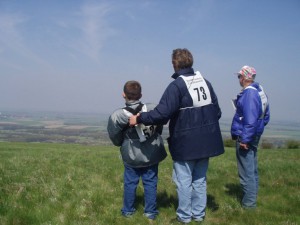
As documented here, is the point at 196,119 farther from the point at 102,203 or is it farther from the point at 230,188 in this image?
the point at 230,188

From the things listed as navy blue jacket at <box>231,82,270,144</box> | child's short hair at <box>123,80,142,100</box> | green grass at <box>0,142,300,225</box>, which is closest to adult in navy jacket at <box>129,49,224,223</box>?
child's short hair at <box>123,80,142,100</box>

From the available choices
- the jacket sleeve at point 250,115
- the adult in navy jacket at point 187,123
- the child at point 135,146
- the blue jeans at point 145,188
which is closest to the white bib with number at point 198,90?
the adult in navy jacket at point 187,123

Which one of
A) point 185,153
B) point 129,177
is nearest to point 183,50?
point 185,153

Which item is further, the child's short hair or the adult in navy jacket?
the child's short hair

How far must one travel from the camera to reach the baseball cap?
696cm

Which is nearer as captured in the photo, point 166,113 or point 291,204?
point 166,113

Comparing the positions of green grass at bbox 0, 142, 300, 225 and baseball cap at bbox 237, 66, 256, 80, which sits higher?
baseball cap at bbox 237, 66, 256, 80

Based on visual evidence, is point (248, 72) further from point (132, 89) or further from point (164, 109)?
point (132, 89)

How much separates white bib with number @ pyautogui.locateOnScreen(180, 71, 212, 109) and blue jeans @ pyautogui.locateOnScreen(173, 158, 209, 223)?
3.68 ft

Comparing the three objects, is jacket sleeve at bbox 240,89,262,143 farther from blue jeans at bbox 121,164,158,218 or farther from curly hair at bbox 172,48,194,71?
blue jeans at bbox 121,164,158,218

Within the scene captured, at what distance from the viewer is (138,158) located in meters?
6.11

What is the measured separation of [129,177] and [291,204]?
3721mm

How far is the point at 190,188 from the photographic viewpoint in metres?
6.07

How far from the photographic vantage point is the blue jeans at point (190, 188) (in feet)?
19.7
